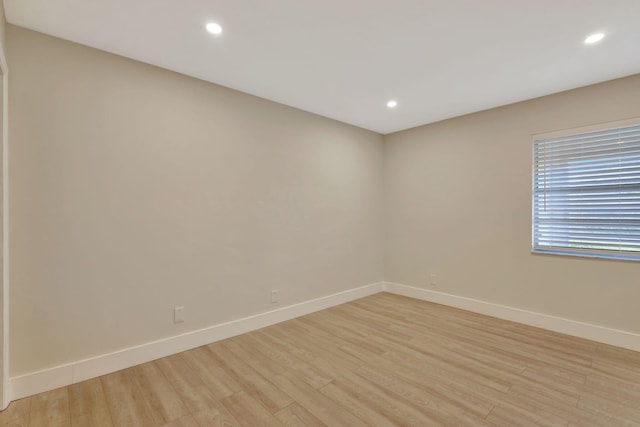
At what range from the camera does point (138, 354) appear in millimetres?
2424

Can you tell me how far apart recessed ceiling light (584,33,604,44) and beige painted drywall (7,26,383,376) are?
8.71 ft

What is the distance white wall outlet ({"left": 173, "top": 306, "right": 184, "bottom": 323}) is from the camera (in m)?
2.64

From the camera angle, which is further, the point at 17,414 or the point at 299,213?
the point at 299,213

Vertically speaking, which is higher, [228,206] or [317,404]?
[228,206]

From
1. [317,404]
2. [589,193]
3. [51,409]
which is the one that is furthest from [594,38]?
[51,409]

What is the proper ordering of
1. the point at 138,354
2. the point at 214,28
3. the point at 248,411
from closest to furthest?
the point at 248,411 < the point at 214,28 < the point at 138,354

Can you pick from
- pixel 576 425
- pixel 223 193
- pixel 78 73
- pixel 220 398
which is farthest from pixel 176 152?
pixel 576 425

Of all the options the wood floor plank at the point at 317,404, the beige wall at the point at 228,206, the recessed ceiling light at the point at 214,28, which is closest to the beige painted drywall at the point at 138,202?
the beige wall at the point at 228,206

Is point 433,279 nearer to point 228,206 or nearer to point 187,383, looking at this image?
point 228,206

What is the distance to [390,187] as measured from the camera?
4.68 m

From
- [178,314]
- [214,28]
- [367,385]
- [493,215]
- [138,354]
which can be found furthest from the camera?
[493,215]

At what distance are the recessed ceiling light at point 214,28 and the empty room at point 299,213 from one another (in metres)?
0.05

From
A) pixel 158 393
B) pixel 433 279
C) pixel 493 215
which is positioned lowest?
pixel 158 393

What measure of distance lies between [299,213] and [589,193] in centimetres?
312
